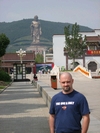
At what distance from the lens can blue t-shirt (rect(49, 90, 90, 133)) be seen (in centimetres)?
518

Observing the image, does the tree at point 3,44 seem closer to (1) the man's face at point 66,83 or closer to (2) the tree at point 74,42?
(2) the tree at point 74,42

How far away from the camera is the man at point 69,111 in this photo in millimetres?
5168

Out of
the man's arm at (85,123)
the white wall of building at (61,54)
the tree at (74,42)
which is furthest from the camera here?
the white wall of building at (61,54)

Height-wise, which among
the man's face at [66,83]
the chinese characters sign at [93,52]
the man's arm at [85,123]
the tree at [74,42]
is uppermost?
the tree at [74,42]

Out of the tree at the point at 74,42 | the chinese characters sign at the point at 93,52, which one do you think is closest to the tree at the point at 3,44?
the tree at the point at 74,42

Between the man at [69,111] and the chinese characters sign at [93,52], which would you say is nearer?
the man at [69,111]

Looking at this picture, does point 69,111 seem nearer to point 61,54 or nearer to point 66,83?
point 66,83

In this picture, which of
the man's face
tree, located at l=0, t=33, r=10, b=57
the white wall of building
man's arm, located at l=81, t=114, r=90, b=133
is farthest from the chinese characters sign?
man's arm, located at l=81, t=114, r=90, b=133

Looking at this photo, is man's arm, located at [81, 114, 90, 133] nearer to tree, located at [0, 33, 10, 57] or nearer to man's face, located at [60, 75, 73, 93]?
man's face, located at [60, 75, 73, 93]

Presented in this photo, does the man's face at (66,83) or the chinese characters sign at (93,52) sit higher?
the chinese characters sign at (93,52)

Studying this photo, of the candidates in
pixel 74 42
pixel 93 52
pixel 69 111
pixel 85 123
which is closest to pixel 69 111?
pixel 69 111

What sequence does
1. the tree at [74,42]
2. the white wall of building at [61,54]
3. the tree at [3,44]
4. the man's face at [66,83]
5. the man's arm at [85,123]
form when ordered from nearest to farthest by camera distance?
1. the man's arm at [85,123]
2. the man's face at [66,83]
3. the tree at [3,44]
4. the tree at [74,42]
5. the white wall of building at [61,54]

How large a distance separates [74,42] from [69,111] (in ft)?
230

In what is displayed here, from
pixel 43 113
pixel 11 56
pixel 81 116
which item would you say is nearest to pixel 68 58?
pixel 11 56
